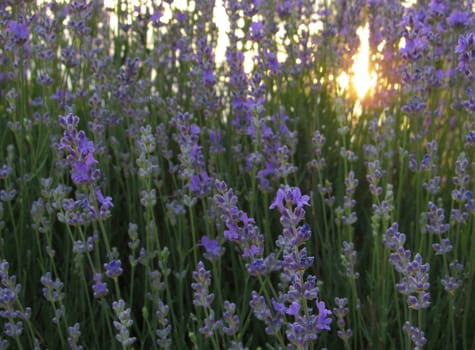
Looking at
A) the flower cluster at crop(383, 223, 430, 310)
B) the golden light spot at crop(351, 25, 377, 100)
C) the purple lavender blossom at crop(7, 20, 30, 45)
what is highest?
the purple lavender blossom at crop(7, 20, 30, 45)

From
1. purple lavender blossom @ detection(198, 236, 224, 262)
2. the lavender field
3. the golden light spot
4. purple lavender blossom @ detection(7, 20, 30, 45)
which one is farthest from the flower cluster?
the golden light spot

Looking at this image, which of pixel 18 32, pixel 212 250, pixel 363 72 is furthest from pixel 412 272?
pixel 363 72

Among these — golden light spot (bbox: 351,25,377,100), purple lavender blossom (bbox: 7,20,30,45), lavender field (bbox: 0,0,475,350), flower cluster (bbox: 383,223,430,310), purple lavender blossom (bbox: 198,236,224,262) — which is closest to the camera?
flower cluster (bbox: 383,223,430,310)

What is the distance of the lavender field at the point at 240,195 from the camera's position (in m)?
1.98

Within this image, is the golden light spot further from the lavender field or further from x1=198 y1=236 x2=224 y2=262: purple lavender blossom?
x1=198 y1=236 x2=224 y2=262: purple lavender blossom

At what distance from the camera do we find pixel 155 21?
3461 mm

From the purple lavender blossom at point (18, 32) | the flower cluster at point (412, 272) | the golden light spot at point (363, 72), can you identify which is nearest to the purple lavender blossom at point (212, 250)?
the flower cluster at point (412, 272)

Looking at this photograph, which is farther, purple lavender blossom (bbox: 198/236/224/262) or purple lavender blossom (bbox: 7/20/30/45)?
purple lavender blossom (bbox: 7/20/30/45)

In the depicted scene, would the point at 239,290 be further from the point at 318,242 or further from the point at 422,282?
the point at 422,282

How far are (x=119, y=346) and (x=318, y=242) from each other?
86cm

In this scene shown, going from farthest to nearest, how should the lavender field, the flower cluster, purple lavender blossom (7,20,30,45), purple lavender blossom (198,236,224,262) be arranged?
purple lavender blossom (7,20,30,45) < purple lavender blossom (198,236,224,262) < the lavender field < the flower cluster

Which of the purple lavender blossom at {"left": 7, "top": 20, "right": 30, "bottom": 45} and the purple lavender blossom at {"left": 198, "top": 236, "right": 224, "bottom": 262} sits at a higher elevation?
the purple lavender blossom at {"left": 7, "top": 20, "right": 30, "bottom": 45}

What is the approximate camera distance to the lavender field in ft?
6.50

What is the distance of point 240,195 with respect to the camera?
309 centimetres
